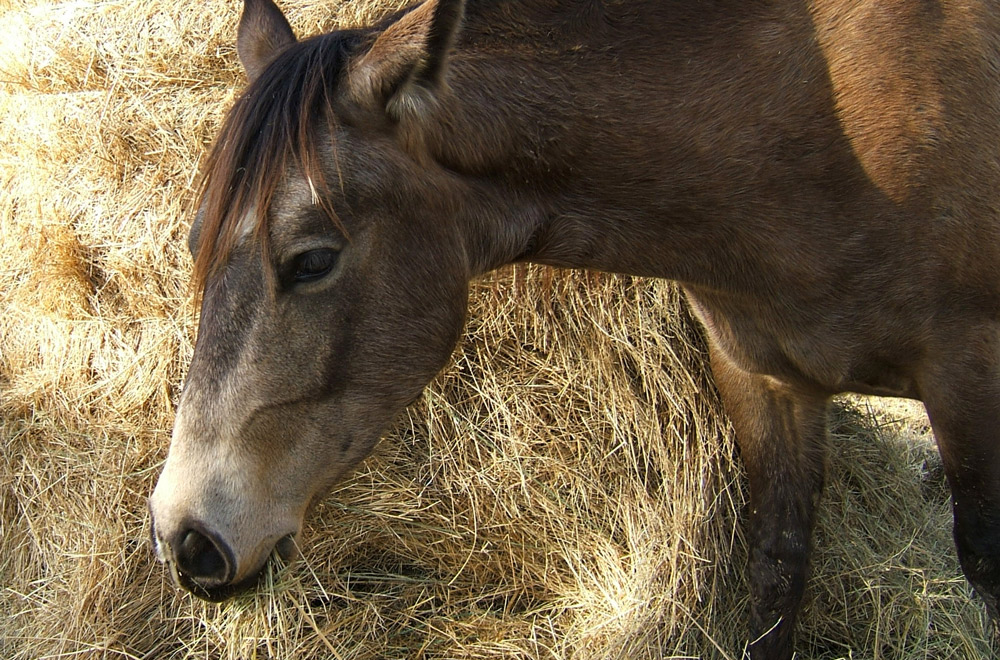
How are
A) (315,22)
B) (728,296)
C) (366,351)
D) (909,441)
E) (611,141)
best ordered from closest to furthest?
(366,351), (611,141), (728,296), (315,22), (909,441)

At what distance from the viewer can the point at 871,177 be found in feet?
6.64

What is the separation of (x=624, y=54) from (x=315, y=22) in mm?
1427

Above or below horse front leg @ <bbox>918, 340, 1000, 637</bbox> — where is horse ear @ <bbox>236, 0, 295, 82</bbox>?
above

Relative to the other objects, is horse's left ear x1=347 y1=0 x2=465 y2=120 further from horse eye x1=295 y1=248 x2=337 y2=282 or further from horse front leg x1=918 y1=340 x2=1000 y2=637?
horse front leg x1=918 y1=340 x2=1000 y2=637

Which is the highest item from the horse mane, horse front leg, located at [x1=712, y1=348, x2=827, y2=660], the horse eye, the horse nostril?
the horse mane

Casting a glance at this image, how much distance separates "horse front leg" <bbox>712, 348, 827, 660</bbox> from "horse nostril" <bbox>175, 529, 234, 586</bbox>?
64.4 inches

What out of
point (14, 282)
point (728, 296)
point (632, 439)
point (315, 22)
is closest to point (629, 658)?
point (632, 439)

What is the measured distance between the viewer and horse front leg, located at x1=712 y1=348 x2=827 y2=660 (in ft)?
8.76

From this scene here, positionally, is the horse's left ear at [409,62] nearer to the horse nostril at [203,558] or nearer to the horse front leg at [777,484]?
the horse nostril at [203,558]

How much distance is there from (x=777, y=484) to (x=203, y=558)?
1.78 meters

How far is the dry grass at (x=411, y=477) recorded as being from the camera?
8.88 feet

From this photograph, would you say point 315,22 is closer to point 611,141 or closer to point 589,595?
point 611,141

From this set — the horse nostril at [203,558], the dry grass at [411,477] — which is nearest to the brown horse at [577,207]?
the horse nostril at [203,558]

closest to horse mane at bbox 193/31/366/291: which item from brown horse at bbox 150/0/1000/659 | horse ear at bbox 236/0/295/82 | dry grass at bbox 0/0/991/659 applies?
brown horse at bbox 150/0/1000/659
